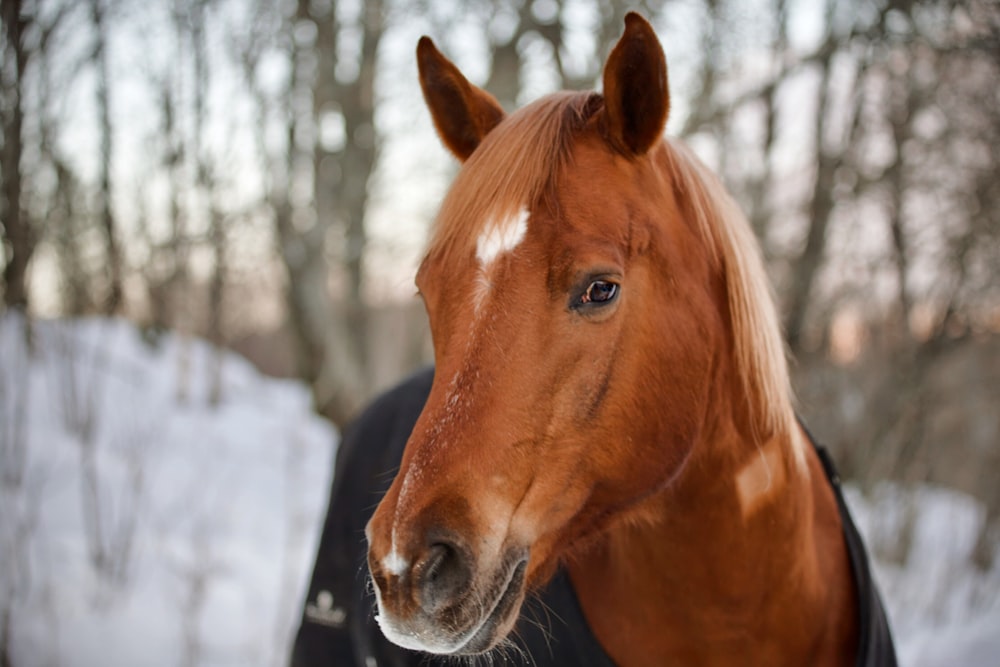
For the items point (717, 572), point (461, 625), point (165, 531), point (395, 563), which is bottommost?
point (165, 531)

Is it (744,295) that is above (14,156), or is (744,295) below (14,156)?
above

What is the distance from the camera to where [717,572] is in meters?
1.47

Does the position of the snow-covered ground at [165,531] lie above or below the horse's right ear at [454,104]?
below

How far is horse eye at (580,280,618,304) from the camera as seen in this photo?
1250 millimetres

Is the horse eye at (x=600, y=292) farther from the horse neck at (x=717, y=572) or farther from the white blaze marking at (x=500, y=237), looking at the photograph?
the horse neck at (x=717, y=572)

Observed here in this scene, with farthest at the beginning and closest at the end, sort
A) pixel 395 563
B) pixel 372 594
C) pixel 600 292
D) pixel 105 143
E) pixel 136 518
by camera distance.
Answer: pixel 105 143, pixel 136 518, pixel 372 594, pixel 600 292, pixel 395 563

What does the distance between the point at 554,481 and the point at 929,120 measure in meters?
6.91

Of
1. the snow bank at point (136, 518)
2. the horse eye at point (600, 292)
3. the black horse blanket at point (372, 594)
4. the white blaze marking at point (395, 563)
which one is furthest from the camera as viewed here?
the snow bank at point (136, 518)

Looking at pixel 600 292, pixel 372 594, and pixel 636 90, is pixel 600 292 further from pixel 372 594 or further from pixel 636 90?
pixel 372 594

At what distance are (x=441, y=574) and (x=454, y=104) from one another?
4.08 feet

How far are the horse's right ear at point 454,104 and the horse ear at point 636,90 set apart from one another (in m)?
0.40

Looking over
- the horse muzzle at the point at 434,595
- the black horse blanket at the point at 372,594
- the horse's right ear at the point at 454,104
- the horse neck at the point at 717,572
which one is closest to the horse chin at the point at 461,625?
the horse muzzle at the point at 434,595

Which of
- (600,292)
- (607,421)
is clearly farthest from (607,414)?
(600,292)

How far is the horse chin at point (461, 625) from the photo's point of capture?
1.01m
